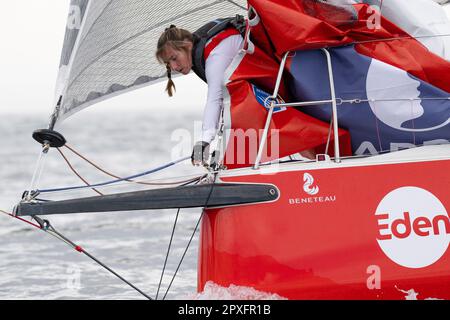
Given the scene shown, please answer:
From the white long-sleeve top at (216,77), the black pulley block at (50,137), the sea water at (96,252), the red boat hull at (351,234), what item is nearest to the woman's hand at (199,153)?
the white long-sleeve top at (216,77)

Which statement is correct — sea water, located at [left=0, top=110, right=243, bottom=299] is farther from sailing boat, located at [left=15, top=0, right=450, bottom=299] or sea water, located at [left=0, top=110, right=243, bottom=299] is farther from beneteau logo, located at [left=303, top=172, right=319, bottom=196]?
beneteau logo, located at [left=303, top=172, right=319, bottom=196]

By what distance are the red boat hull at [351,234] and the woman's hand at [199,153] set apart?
295 mm

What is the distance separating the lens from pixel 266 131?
16.6ft

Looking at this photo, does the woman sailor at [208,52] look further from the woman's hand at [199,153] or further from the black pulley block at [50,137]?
the black pulley block at [50,137]

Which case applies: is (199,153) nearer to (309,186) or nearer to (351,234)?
(309,186)

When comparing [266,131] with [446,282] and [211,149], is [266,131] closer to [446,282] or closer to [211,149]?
[211,149]

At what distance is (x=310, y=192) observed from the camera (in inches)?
195

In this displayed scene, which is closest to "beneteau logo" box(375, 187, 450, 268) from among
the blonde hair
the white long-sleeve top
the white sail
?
the white long-sleeve top

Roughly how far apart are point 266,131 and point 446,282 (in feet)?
3.82

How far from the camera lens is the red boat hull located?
486cm

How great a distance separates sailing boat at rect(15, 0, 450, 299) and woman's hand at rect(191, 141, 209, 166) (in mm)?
120

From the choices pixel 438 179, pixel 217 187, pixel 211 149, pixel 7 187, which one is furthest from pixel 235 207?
pixel 7 187

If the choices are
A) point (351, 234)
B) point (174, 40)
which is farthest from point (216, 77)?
point (351, 234)

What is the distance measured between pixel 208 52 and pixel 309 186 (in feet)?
3.09
